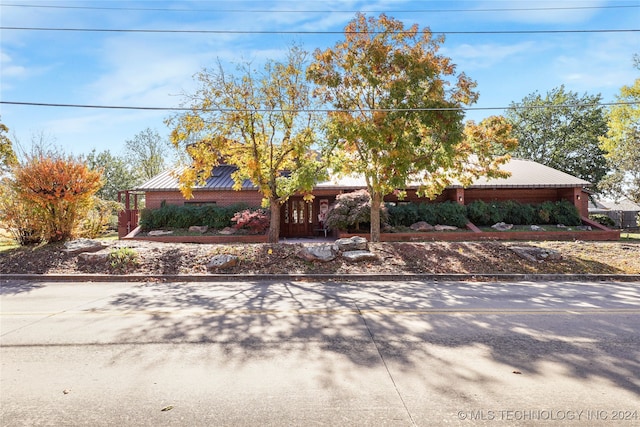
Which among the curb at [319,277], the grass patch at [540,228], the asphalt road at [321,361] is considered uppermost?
the grass patch at [540,228]

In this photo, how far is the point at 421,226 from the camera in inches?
786

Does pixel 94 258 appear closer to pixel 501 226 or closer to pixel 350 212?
pixel 350 212

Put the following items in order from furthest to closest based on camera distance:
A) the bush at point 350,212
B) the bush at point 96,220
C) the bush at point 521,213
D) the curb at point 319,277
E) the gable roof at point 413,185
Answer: the gable roof at point 413,185 < the bush at point 521,213 < the bush at point 350,212 < the bush at point 96,220 < the curb at point 319,277

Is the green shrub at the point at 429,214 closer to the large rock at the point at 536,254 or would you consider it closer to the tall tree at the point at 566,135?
the large rock at the point at 536,254

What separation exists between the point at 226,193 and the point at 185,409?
782 inches

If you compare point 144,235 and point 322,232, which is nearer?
point 144,235

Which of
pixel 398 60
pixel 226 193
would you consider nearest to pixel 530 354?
pixel 398 60

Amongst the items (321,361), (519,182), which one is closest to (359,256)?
(321,361)

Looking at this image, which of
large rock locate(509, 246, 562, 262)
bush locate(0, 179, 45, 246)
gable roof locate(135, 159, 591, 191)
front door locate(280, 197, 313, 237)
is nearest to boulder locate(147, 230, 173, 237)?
gable roof locate(135, 159, 591, 191)

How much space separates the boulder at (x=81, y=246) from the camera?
11.4m

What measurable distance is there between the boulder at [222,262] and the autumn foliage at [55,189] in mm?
5693

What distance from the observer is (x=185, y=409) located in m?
3.23

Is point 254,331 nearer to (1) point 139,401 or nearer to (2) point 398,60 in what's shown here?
(1) point 139,401

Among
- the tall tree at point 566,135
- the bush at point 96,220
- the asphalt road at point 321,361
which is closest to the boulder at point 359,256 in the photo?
the asphalt road at point 321,361
